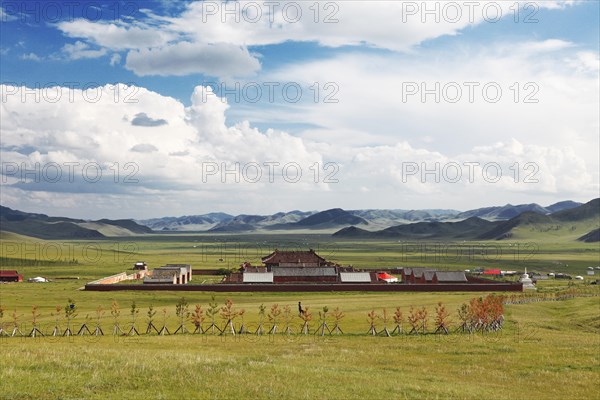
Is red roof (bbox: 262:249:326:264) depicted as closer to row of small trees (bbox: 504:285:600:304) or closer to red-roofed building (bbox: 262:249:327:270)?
red-roofed building (bbox: 262:249:327:270)

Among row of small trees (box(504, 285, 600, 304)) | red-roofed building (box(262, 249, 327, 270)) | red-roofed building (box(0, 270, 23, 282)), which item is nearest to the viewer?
row of small trees (box(504, 285, 600, 304))

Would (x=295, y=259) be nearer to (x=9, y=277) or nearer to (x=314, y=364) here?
(x=9, y=277)

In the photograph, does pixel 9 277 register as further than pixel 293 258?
No

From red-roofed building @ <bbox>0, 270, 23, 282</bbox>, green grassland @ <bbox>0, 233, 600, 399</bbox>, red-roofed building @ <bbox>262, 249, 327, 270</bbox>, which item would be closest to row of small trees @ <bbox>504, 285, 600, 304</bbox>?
green grassland @ <bbox>0, 233, 600, 399</bbox>

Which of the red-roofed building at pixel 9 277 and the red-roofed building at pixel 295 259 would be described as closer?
the red-roofed building at pixel 9 277

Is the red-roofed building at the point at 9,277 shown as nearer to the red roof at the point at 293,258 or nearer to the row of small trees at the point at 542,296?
the red roof at the point at 293,258

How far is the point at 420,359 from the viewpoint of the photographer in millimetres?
32750

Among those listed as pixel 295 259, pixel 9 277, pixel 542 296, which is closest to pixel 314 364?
pixel 542 296

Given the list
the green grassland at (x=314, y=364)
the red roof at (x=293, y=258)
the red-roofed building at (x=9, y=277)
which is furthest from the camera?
the red roof at (x=293, y=258)

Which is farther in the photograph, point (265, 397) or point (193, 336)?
point (193, 336)

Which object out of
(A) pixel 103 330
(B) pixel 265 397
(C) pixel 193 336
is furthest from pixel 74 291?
(B) pixel 265 397

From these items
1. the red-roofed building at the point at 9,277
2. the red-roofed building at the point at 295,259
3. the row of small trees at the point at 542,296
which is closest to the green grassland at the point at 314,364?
the row of small trees at the point at 542,296

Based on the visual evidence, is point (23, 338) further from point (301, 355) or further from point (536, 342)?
point (536, 342)

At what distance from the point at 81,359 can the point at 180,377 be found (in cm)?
673
